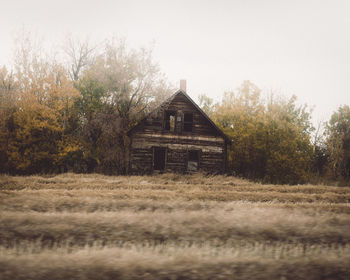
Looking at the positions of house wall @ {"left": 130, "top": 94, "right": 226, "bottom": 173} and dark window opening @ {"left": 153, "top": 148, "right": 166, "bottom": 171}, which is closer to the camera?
house wall @ {"left": 130, "top": 94, "right": 226, "bottom": 173}

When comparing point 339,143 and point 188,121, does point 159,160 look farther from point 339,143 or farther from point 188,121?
point 339,143

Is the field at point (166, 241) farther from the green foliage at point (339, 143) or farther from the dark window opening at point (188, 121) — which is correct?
the green foliage at point (339, 143)

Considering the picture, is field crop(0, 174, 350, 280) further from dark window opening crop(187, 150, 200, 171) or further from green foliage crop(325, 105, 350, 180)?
green foliage crop(325, 105, 350, 180)

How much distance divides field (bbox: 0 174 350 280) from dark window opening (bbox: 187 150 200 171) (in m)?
13.2

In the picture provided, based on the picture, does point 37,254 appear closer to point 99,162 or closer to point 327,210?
point 327,210

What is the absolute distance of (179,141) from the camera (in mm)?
21344

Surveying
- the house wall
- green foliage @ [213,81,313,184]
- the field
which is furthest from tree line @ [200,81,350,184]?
the field

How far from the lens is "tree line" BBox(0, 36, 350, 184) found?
69.4ft

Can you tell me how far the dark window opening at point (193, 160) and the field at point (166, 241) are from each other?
13218 millimetres

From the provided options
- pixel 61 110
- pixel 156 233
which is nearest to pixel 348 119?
pixel 61 110

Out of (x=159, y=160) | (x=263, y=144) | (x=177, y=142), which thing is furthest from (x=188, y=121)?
(x=263, y=144)

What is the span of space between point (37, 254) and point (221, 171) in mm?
18661

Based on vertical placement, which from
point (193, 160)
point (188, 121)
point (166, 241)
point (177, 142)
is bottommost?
point (193, 160)

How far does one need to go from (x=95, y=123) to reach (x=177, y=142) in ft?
23.2
